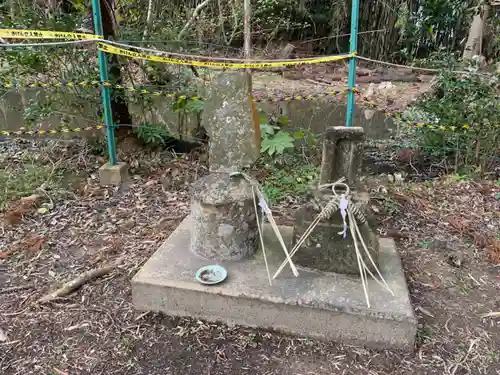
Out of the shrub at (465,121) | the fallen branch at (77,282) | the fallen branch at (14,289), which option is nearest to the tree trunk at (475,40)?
the shrub at (465,121)

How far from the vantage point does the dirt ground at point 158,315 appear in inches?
83.9

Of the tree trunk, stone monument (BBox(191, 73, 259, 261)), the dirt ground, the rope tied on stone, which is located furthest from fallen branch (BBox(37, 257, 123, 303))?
the tree trunk

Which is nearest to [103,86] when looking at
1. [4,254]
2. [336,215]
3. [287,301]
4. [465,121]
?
[4,254]

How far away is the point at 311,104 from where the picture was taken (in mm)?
7352

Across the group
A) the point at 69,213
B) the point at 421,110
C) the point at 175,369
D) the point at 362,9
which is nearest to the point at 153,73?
the point at 69,213

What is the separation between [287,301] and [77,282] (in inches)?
54.1

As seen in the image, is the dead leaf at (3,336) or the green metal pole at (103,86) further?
the green metal pole at (103,86)

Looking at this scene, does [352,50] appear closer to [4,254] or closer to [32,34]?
[32,34]

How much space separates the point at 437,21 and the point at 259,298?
442 inches

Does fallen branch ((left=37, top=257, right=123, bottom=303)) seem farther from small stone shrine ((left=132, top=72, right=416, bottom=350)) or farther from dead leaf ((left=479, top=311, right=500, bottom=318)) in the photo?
dead leaf ((left=479, top=311, right=500, bottom=318))

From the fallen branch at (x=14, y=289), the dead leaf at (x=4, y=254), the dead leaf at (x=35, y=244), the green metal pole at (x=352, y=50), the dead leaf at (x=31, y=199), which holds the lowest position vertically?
the fallen branch at (x=14, y=289)

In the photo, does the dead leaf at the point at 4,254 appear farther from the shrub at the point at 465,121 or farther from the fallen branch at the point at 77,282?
the shrub at the point at 465,121

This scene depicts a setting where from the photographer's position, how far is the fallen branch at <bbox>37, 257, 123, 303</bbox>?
2580mm

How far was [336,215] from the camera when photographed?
2.31m
